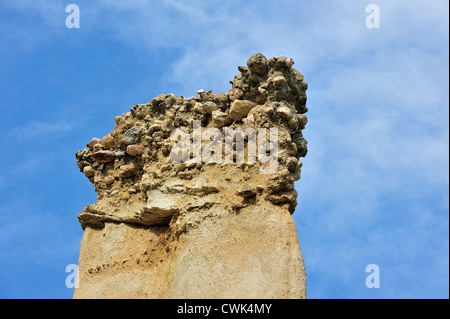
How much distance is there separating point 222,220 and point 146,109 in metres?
2.09

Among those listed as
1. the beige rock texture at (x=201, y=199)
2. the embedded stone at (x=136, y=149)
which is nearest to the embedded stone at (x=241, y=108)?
the beige rock texture at (x=201, y=199)

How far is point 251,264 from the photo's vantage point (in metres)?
6.21

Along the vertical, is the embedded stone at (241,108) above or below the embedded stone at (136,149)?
above

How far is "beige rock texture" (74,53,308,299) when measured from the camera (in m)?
6.27

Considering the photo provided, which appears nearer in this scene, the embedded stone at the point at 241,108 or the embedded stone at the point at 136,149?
the embedded stone at the point at 241,108

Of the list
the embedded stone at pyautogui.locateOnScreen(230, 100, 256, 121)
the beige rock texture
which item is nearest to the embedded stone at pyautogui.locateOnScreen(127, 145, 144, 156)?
the beige rock texture

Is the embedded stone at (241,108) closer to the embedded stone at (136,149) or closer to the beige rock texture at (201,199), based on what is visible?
the beige rock texture at (201,199)

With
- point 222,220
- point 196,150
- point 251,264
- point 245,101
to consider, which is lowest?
point 251,264

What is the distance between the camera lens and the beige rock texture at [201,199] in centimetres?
627

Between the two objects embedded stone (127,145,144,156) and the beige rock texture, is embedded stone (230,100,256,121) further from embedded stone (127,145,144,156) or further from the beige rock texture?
embedded stone (127,145,144,156)
